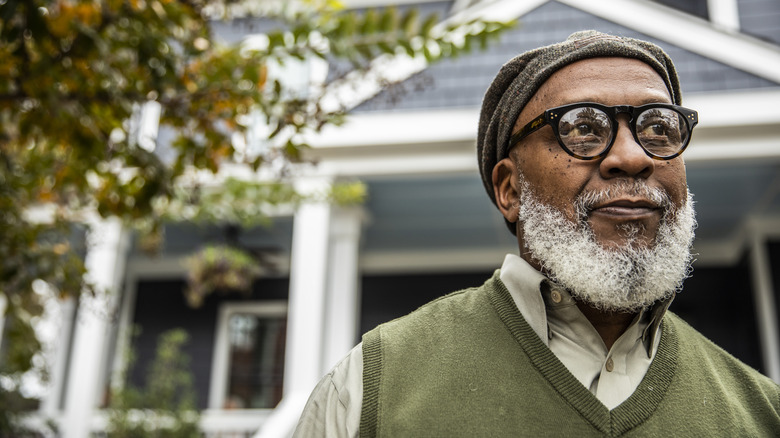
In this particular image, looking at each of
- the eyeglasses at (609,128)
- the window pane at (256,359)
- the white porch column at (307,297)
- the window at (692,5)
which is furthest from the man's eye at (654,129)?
the window pane at (256,359)

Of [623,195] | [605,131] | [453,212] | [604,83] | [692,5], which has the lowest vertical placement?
[623,195]

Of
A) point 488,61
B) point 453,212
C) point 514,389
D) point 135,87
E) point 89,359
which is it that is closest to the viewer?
point 514,389

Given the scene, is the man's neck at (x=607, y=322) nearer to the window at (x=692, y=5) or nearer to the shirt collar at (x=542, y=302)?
the shirt collar at (x=542, y=302)

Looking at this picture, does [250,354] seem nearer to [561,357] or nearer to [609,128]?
[561,357]

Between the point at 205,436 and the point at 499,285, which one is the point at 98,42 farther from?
the point at 205,436

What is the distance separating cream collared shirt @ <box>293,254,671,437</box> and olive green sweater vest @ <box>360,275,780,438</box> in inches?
1.1

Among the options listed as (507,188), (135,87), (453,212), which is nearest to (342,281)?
(453,212)

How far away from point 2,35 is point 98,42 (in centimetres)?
27

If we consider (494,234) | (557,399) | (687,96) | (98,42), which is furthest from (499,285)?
(494,234)

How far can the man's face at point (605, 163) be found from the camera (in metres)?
1.34

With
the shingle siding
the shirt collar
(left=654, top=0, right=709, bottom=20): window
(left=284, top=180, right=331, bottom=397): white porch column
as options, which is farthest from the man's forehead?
(left=654, top=0, right=709, bottom=20): window

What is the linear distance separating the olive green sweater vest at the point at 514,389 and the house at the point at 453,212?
121 inches

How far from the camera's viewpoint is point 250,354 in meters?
9.42

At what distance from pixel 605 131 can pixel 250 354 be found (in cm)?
862
